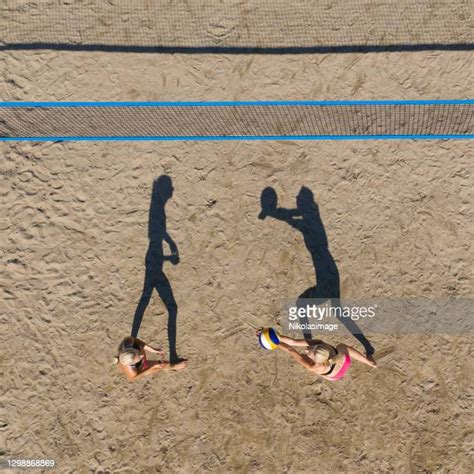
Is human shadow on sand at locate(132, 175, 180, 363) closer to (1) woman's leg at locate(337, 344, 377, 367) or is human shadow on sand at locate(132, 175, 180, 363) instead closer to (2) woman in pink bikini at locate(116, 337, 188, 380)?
(2) woman in pink bikini at locate(116, 337, 188, 380)

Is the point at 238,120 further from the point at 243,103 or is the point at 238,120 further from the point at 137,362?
the point at 137,362

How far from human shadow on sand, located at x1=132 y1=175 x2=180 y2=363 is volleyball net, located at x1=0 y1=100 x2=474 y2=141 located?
4.05 feet

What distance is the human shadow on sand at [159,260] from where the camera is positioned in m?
8.98

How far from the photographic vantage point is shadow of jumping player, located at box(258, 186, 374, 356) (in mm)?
9078

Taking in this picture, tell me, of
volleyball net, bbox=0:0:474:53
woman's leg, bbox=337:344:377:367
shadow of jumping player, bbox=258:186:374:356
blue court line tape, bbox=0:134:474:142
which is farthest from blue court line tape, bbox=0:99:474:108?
woman's leg, bbox=337:344:377:367

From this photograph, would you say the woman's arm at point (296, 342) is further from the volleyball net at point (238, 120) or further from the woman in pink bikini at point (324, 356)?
the volleyball net at point (238, 120)

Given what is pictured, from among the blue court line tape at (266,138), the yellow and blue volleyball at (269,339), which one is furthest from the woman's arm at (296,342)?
the blue court line tape at (266,138)

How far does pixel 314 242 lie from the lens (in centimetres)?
931

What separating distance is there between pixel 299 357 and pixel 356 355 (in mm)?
1095

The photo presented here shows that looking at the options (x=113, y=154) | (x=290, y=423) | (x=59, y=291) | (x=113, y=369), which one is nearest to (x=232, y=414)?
(x=290, y=423)

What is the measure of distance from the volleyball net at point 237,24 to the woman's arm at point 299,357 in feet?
21.4

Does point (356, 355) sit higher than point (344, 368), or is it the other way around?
point (356, 355)

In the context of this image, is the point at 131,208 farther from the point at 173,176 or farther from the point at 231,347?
the point at 231,347

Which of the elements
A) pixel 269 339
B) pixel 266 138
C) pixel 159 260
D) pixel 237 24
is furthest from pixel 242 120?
pixel 269 339
